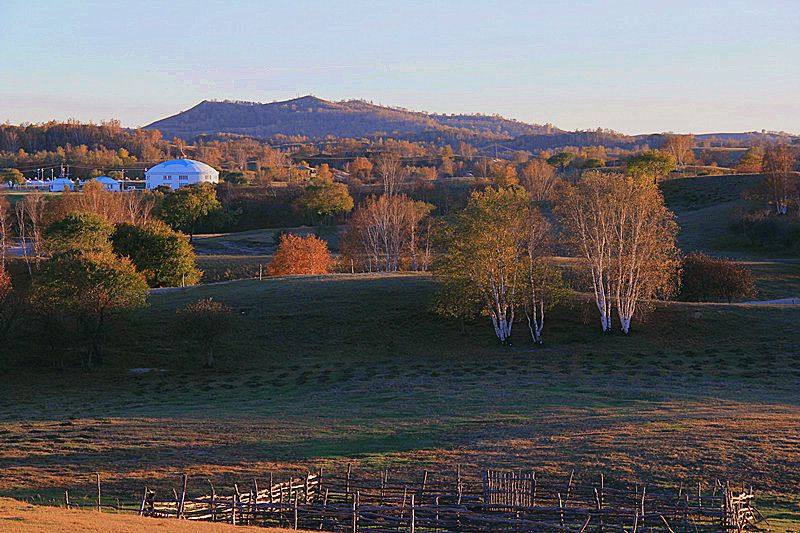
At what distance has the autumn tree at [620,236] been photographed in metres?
54.3

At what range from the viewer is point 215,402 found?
39.6 meters

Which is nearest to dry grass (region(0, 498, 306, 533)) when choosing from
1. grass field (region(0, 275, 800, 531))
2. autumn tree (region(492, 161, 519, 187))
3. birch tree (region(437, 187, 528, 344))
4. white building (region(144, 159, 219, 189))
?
grass field (region(0, 275, 800, 531))

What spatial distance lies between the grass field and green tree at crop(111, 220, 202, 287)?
34.3 feet

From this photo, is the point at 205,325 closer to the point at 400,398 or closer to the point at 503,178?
the point at 400,398

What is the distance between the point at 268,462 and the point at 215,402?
1569 cm

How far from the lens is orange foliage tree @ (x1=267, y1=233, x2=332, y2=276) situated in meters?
88.5

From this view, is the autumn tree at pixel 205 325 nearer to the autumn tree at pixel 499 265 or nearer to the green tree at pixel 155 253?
the autumn tree at pixel 499 265

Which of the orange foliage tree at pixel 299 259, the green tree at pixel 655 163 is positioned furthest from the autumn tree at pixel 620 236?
the green tree at pixel 655 163

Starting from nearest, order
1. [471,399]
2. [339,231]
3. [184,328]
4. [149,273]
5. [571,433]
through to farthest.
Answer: [571,433] → [471,399] → [184,328] → [149,273] → [339,231]

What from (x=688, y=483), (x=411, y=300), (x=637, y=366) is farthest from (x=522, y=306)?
(x=688, y=483)

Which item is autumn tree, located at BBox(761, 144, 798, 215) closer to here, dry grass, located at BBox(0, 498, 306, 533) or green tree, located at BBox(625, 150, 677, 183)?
green tree, located at BBox(625, 150, 677, 183)

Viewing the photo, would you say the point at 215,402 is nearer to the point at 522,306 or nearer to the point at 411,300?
the point at 411,300

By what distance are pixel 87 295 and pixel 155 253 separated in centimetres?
2713

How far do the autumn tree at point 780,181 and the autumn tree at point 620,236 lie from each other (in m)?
69.8
